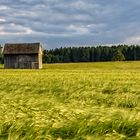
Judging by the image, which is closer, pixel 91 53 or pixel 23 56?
pixel 23 56

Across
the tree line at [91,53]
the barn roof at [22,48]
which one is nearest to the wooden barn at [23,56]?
the barn roof at [22,48]

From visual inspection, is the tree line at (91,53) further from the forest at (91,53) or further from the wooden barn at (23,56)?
the wooden barn at (23,56)

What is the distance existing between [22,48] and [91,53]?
292ft

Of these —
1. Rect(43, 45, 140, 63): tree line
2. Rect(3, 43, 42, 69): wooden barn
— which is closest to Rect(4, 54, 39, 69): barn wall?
Rect(3, 43, 42, 69): wooden barn

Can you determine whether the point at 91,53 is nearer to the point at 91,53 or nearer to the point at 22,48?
the point at 91,53

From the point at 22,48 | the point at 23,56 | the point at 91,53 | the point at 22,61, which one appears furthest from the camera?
the point at 91,53

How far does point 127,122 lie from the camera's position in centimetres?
639

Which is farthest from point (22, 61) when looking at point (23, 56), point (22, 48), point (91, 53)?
point (91, 53)

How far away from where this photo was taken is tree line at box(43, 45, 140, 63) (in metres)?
175

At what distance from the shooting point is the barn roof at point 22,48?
98938mm

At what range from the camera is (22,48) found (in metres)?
99.9

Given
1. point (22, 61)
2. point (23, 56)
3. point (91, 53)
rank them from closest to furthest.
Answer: point (23, 56) < point (22, 61) < point (91, 53)

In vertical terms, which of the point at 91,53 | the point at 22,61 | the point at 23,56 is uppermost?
the point at 91,53

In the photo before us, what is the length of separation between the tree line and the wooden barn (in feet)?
227
